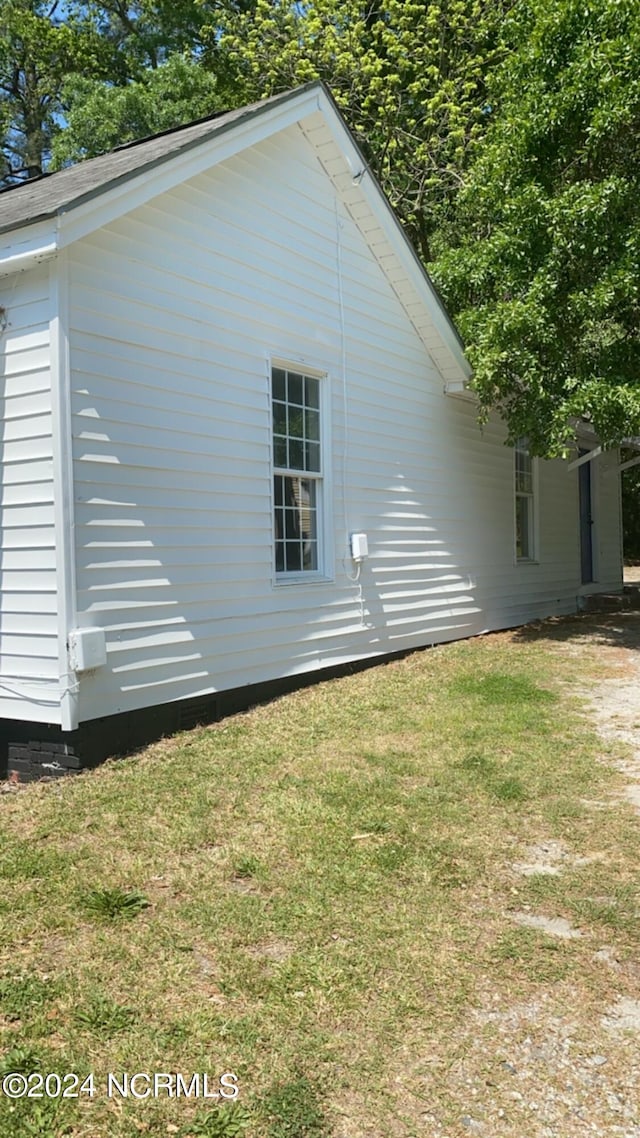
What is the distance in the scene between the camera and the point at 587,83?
29.6 feet

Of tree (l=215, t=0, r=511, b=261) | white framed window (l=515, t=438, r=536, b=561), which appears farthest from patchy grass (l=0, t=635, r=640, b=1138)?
tree (l=215, t=0, r=511, b=261)

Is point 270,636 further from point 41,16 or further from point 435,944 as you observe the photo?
point 41,16

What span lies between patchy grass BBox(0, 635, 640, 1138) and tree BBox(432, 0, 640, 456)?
4949mm

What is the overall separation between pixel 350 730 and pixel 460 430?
Result: 549 cm

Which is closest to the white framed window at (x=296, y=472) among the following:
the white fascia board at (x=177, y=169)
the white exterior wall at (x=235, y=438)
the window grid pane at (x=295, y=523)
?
the window grid pane at (x=295, y=523)

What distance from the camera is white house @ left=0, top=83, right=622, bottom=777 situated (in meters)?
5.21

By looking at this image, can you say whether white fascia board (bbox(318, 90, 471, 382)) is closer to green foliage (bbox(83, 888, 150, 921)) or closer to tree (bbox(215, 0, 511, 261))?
green foliage (bbox(83, 888, 150, 921))

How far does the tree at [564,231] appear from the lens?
8844mm

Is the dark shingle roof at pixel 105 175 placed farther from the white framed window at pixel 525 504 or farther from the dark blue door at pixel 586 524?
the dark blue door at pixel 586 524

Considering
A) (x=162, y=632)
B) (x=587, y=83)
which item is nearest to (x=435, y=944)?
(x=162, y=632)

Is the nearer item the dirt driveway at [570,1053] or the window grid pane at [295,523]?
the dirt driveway at [570,1053]

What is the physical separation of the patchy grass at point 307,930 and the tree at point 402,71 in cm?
1451

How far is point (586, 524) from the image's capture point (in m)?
16.0

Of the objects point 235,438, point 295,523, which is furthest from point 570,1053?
point 295,523
